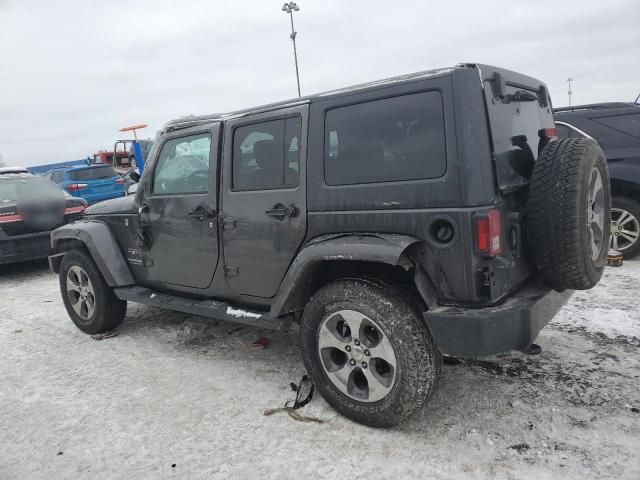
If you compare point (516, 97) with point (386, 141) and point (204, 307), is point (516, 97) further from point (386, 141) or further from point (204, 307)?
point (204, 307)

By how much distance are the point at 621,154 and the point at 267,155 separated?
4.57m

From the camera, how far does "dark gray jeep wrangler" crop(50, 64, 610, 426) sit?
2.42 m

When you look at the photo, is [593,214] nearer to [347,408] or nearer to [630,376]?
[630,376]

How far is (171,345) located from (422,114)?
2.97m

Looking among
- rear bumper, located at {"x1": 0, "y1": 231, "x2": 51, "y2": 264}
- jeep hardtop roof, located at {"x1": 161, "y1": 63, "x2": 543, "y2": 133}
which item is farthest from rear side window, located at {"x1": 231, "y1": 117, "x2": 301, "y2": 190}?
rear bumper, located at {"x1": 0, "y1": 231, "x2": 51, "y2": 264}

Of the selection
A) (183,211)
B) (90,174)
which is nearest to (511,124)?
(183,211)

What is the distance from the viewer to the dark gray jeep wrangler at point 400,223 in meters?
2.42

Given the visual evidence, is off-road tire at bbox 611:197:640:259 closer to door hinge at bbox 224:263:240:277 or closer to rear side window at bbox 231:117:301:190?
rear side window at bbox 231:117:301:190

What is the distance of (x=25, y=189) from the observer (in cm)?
741

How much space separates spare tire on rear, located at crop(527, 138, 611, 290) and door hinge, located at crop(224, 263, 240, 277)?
1926 mm

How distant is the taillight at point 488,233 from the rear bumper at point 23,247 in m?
6.70

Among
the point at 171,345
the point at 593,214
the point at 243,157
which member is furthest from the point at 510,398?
the point at 171,345

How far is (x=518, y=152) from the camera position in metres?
2.75

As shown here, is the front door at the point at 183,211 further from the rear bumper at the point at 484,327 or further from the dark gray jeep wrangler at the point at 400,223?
the rear bumper at the point at 484,327
